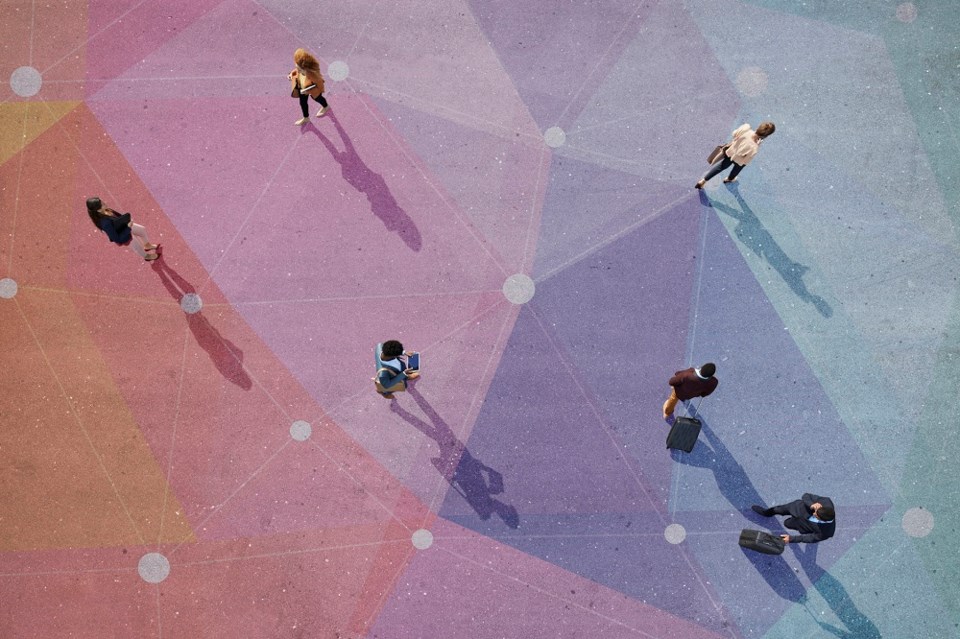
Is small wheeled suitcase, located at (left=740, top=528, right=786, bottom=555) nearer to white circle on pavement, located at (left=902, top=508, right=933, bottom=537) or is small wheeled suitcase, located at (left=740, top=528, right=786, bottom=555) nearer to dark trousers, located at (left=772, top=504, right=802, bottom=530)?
dark trousers, located at (left=772, top=504, right=802, bottom=530)

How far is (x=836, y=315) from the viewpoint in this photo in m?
11.0

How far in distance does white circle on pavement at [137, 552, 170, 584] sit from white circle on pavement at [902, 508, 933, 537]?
1044cm

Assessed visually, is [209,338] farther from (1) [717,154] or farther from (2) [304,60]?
(1) [717,154]

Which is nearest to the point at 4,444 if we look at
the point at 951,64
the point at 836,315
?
the point at 836,315

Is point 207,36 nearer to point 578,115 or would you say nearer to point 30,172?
point 30,172

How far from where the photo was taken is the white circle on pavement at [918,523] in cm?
1059

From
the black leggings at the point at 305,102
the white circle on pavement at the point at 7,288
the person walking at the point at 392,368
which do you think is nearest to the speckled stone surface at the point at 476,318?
the white circle on pavement at the point at 7,288

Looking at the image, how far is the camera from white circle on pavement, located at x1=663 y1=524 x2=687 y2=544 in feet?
34.7

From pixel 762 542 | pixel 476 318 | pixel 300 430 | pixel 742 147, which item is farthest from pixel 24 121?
pixel 762 542

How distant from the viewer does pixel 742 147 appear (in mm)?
10258

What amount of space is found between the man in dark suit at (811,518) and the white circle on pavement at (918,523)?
5.55 ft

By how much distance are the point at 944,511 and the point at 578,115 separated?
25.7 feet

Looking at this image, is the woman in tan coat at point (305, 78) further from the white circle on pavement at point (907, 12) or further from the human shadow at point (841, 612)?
the human shadow at point (841, 612)

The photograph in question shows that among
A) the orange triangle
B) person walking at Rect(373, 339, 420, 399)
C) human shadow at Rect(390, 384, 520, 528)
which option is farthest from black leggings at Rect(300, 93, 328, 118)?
human shadow at Rect(390, 384, 520, 528)
